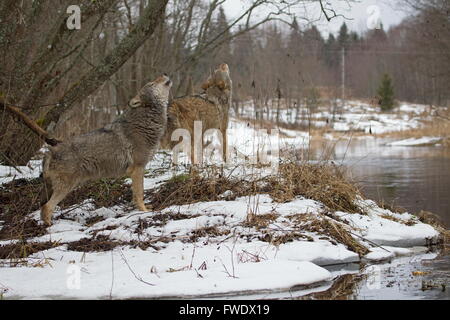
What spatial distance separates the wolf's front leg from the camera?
27.0ft

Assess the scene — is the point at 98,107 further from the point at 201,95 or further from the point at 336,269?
the point at 336,269

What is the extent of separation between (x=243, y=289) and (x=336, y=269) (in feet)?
5.11

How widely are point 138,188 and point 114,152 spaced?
630 millimetres

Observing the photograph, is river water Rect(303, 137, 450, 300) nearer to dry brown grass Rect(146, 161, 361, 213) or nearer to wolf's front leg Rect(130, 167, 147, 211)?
dry brown grass Rect(146, 161, 361, 213)

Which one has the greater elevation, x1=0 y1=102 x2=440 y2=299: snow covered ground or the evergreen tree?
the evergreen tree

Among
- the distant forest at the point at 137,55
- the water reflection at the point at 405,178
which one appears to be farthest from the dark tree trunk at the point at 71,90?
the water reflection at the point at 405,178

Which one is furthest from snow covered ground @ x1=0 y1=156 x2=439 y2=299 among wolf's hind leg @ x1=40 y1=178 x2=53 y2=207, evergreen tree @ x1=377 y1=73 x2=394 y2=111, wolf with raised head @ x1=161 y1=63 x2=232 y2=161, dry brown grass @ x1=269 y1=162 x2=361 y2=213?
evergreen tree @ x1=377 y1=73 x2=394 y2=111

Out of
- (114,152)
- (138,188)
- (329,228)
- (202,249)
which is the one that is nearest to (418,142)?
(329,228)

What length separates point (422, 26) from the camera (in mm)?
34375

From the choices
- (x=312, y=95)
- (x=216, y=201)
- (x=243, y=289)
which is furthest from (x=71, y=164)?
(x=312, y=95)

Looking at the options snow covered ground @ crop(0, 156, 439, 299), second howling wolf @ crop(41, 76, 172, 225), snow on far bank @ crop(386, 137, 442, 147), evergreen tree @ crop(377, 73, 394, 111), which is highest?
evergreen tree @ crop(377, 73, 394, 111)

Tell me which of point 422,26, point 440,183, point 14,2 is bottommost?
point 440,183

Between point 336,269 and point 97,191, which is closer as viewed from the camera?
point 336,269

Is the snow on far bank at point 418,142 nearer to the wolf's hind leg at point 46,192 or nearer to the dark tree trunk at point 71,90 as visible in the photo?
the dark tree trunk at point 71,90
